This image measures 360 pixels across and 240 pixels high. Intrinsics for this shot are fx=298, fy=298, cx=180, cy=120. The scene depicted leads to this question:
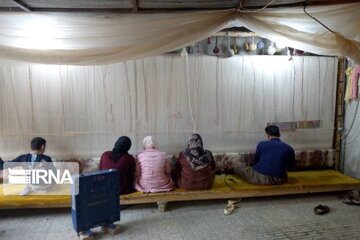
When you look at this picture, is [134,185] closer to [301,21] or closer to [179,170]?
[179,170]

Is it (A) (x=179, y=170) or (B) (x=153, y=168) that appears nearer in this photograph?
(B) (x=153, y=168)

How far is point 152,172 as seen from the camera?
3.28 meters

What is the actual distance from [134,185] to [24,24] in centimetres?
192

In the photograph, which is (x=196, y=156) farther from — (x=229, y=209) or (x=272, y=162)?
(x=272, y=162)

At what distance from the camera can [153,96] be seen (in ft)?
12.5

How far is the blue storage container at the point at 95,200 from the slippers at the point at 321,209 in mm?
2112

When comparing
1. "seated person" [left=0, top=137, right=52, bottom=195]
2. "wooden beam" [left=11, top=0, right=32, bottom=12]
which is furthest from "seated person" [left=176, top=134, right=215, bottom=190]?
"wooden beam" [left=11, top=0, right=32, bottom=12]

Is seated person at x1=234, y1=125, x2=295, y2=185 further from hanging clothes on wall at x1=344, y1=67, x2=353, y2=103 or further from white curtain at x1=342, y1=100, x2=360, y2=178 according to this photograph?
hanging clothes on wall at x1=344, y1=67, x2=353, y2=103

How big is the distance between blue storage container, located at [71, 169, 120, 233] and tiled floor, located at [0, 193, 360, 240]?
0.16 metres

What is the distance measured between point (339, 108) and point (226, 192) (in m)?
2.20

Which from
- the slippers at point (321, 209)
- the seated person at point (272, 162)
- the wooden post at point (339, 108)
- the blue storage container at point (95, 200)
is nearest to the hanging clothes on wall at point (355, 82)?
the wooden post at point (339, 108)

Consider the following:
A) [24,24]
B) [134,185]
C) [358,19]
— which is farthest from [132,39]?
[358,19]

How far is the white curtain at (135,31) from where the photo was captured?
8.22 ft

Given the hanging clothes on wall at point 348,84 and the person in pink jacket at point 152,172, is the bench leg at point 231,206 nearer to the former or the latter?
the person in pink jacket at point 152,172
